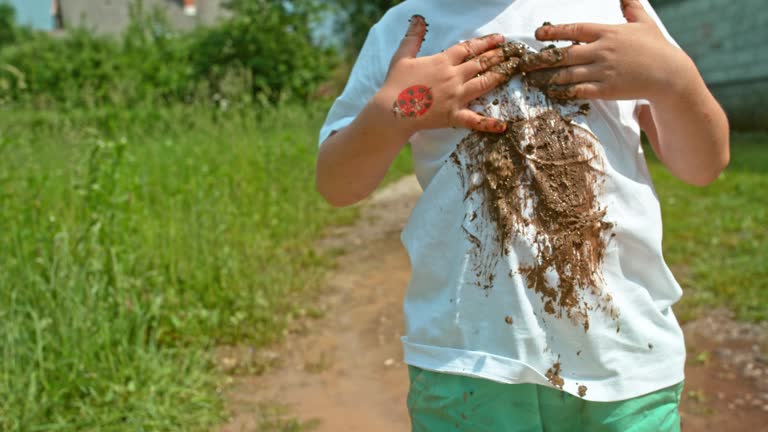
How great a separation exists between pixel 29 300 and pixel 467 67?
7.26 feet

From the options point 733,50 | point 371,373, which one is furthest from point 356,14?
point 371,373

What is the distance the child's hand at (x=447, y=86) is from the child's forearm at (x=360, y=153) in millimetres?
27

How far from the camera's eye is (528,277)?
1168mm

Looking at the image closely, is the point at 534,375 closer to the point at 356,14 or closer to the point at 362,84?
the point at 362,84

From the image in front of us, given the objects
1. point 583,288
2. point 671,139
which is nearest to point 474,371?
point 583,288

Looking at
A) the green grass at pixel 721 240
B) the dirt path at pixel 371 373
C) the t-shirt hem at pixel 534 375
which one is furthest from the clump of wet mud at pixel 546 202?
the green grass at pixel 721 240

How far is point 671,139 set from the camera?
122 cm

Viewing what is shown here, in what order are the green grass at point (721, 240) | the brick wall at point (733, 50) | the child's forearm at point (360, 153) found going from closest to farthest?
the child's forearm at point (360, 153), the green grass at point (721, 240), the brick wall at point (733, 50)

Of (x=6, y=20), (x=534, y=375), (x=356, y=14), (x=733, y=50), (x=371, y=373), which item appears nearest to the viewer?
(x=534, y=375)

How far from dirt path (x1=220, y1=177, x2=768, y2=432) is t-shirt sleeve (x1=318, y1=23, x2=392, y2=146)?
5.48ft

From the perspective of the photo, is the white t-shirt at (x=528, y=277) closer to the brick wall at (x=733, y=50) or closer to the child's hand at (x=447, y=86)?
the child's hand at (x=447, y=86)

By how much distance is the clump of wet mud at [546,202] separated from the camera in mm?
1167

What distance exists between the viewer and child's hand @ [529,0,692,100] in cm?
113

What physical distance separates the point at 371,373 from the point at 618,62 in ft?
7.65
